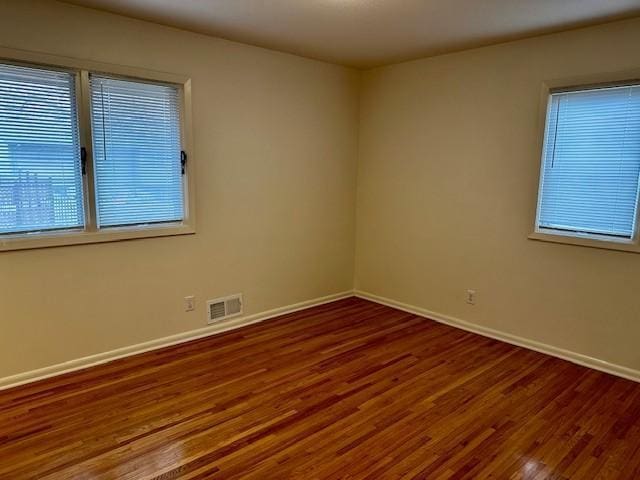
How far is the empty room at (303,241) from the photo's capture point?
8.01ft

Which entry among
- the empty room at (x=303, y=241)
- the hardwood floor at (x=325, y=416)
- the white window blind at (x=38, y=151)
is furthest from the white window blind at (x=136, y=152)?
the hardwood floor at (x=325, y=416)

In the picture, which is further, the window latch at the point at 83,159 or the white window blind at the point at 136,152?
the white window blind at the point at 136,152

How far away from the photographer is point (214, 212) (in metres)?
3.75

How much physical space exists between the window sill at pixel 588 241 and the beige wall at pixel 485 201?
5 cm

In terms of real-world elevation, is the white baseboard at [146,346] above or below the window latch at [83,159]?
below

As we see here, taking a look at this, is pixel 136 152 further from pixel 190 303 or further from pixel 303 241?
pixel 303 241

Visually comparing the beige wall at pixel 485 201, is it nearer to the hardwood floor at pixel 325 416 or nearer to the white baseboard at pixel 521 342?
the white baseboard at pixel 521 342

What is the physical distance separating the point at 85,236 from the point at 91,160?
0.54 m

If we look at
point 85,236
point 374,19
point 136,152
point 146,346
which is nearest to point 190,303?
point 146,346

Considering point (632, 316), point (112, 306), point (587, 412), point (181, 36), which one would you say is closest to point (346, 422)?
point (587, 412)

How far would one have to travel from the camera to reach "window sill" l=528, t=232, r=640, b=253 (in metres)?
3.07

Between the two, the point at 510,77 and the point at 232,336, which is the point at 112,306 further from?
the point at 510,77

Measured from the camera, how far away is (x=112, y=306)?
3283 mm

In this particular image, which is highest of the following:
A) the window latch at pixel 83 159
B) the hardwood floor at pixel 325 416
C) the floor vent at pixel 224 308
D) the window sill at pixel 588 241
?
the window latch at pixel 83 159
